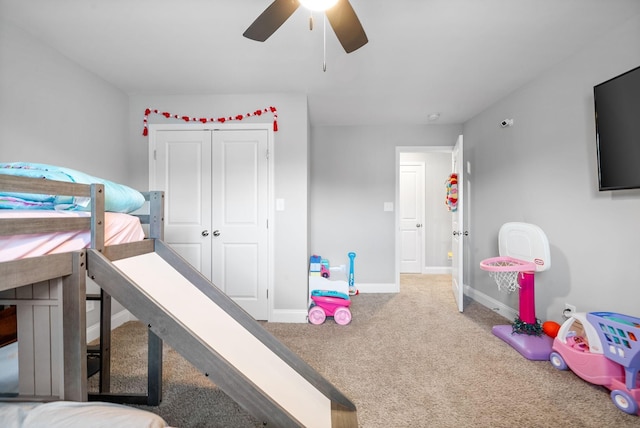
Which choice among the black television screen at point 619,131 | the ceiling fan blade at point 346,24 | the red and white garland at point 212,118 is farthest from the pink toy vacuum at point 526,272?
the red and white garland at point 212,118

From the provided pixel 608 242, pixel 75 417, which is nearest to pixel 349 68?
pixel 608 242

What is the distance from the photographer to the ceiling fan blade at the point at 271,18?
4.33 feet

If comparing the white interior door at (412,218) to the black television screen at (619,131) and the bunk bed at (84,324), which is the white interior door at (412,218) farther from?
the bunk bed at (84,324)

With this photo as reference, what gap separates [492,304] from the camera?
3195mm

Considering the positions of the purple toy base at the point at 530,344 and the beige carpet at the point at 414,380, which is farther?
the purple toy base at the point at 530,344

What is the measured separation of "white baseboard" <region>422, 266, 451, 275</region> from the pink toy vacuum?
8.79 feet

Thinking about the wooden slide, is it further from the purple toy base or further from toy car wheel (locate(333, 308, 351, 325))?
the purple toy base

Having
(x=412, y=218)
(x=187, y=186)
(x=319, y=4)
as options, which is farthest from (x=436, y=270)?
(x=319, y=4)

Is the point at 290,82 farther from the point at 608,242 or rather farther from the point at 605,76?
the point at 608,242

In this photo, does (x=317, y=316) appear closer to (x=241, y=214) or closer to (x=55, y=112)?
(x=241, y=214)

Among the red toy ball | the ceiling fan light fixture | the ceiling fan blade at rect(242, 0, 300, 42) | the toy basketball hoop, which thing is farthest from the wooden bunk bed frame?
the red toy ball

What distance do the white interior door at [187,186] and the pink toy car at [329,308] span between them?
3.74ft

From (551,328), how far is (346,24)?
8.72ft

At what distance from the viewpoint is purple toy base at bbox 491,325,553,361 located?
6.96 feet
